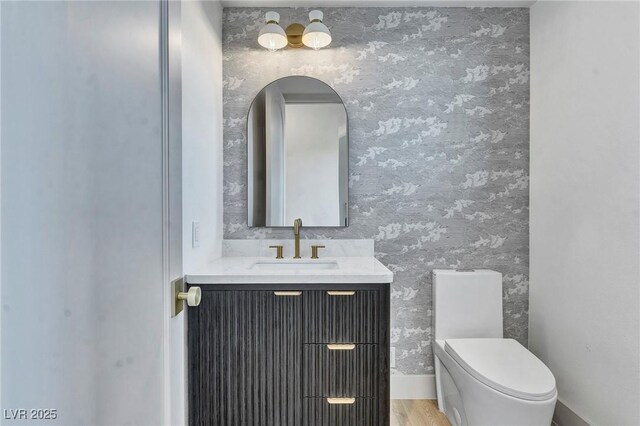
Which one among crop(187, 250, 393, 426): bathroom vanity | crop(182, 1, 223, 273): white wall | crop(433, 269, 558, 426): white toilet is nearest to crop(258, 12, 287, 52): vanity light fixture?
crop(182, 1, 223, 273): white wall

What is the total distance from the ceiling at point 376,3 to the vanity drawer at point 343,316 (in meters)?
1.69

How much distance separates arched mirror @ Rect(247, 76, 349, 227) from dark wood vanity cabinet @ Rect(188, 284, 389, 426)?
743mm

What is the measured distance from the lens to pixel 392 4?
88.9 inches

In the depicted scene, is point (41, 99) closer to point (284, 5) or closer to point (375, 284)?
point (375, 284)

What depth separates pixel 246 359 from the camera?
5.25 ft

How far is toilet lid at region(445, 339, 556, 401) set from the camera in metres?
1.56

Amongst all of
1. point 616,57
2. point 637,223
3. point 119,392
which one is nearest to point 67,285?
point 119,392

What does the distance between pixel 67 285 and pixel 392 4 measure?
235 centimetres

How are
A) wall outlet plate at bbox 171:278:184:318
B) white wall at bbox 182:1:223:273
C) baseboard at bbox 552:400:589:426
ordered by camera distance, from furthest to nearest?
baseboard at bbox 552:400:589:426 → white wall at bbox 182:1:223:273 → wall outlet plate at bbox 171:278:184:318

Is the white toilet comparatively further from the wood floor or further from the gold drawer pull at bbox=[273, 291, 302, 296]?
the gold drawer pull at bbox=[273, 291, 302, 296]

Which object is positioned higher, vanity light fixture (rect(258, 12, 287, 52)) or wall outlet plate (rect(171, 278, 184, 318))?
vanity light fixture (rect(258, 12, 287, 52))

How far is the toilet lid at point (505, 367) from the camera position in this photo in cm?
156

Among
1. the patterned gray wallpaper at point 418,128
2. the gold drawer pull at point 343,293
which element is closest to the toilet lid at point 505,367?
the patterned gray wallpaper at point 418,128

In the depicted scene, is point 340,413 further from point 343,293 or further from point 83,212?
point 83,212
